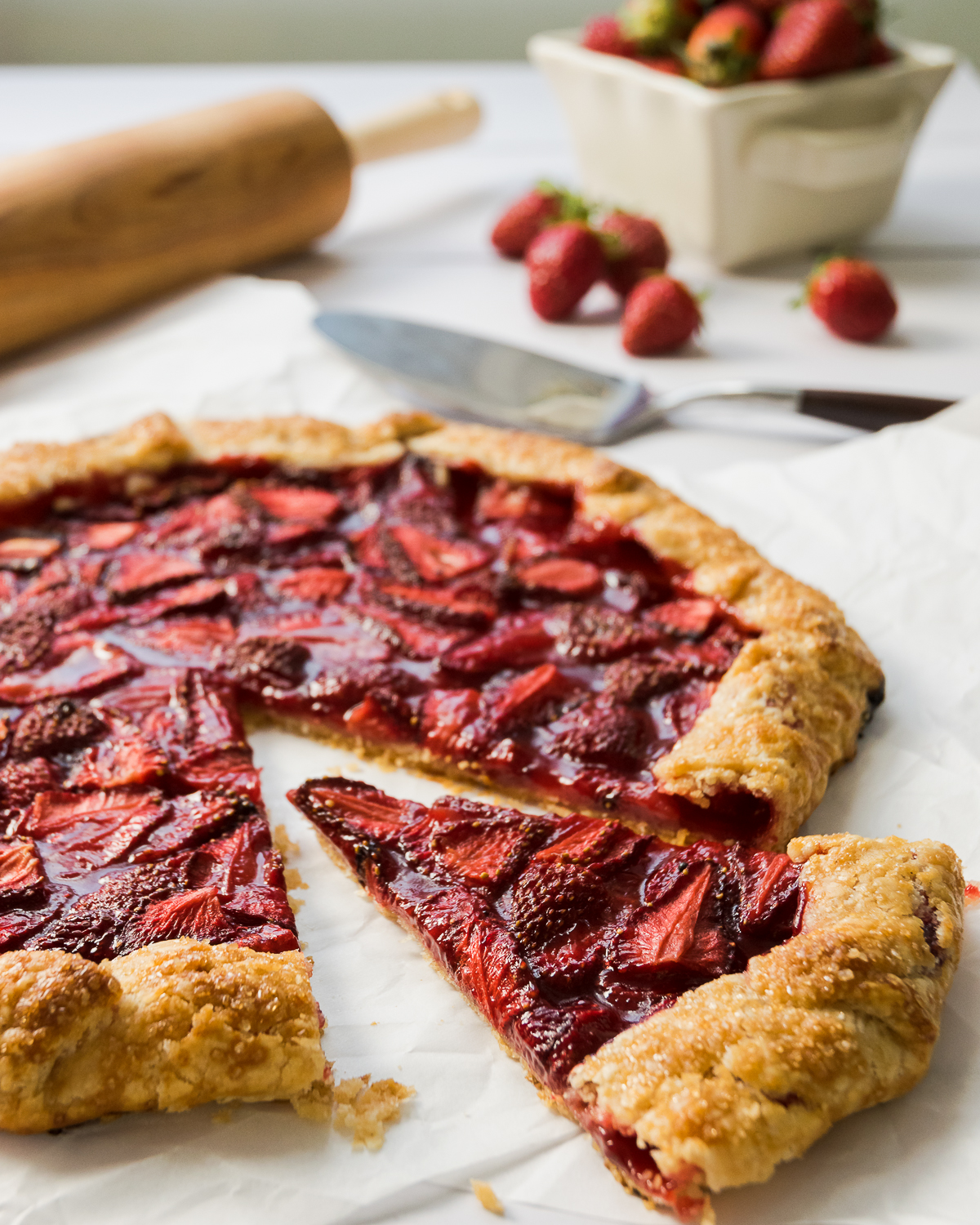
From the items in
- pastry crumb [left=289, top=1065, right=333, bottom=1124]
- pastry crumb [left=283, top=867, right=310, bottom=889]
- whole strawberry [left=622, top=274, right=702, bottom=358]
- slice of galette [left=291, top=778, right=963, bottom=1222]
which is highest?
whole strawberry [left=622, top=274, right=702, bottom=358]

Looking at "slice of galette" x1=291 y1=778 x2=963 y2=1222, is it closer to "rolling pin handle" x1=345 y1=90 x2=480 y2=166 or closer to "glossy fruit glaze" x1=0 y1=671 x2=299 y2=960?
"glossy fruit glaze" x1=0 y1=671 x2=299 y2=960

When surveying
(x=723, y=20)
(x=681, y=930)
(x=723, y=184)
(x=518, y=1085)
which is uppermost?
(x=723, y=20)

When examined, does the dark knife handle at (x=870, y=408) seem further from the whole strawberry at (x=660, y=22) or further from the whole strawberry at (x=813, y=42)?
the whole strawberry at (x=660, y=22)

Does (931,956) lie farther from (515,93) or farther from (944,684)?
(515,93)

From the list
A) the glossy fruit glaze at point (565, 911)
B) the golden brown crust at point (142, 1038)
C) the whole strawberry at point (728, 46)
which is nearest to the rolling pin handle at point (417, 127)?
the whole strawberry at point (728, 46)

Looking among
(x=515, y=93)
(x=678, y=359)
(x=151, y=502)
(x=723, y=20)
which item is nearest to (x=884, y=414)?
(x=678, y=359)

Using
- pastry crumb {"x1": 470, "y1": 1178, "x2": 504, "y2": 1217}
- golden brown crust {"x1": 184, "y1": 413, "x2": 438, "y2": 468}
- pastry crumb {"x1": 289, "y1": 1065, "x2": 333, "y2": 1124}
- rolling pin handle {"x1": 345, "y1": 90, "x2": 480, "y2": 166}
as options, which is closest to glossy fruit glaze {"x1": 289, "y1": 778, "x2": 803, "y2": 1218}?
pastry crumb {"x1": 470, "y1": 1178, "x2": 504, "y2": 1217}
